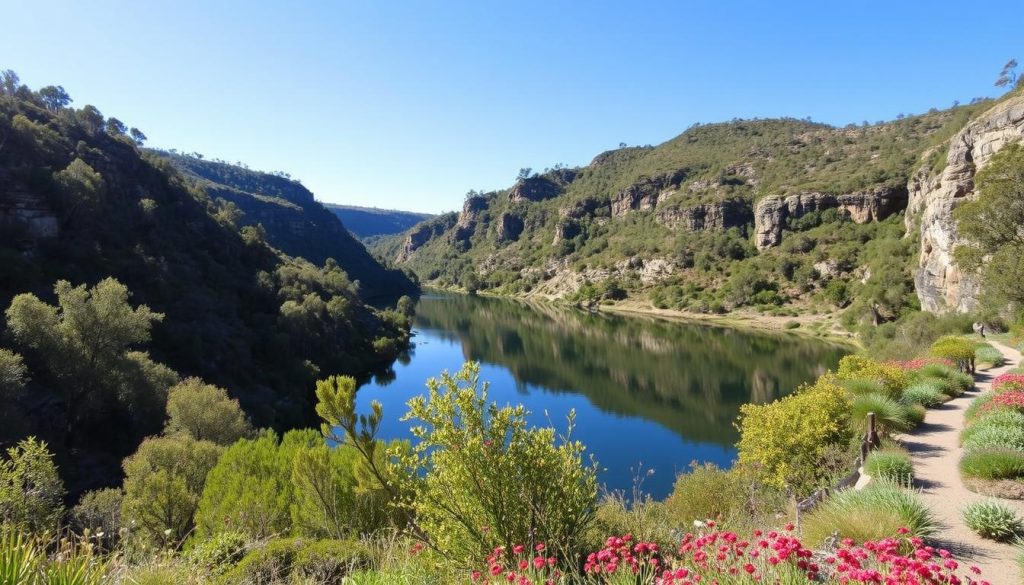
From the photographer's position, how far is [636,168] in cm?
17025

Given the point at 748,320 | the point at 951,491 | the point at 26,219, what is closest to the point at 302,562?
the point at 951,491

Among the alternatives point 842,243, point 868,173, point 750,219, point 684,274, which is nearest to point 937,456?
point 842,243

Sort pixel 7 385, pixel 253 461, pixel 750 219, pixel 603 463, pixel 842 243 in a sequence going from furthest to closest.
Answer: pixel 750 219
pixel 842 243
pixel 603 463
pixel 7 385
pixel 253 461

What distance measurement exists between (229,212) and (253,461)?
60.4 meters

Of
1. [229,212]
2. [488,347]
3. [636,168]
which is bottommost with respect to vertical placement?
[488,347]

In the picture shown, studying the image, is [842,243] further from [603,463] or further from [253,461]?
[253,461]

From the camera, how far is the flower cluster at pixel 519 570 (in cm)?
368

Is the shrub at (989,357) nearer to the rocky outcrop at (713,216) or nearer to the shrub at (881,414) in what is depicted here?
the shrub at (881,414)

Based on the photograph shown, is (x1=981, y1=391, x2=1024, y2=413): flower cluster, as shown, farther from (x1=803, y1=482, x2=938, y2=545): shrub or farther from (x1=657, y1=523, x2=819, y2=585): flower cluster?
(x1=657, y1=523, x2=819, y2=585): flower cluster

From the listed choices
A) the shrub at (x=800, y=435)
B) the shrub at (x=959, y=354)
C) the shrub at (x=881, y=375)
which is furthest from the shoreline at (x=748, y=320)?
the shrub at (x=800, y=435)

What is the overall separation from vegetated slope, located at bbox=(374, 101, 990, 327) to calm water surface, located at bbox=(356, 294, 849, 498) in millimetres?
15752

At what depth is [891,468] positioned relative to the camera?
7523mm

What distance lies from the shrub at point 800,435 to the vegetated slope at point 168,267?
25.6m

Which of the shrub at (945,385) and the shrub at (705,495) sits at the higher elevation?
the shrub at (945,385)
